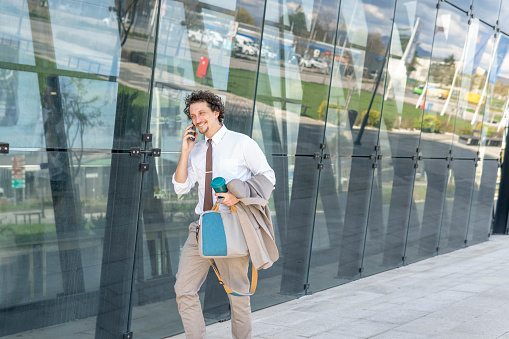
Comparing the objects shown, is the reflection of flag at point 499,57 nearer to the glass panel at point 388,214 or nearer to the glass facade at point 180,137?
the glass facade at point 180,137

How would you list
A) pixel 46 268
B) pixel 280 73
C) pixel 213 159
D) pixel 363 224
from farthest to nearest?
pixel 363 224
pixel 280 73
pixel 46 268
pixel 213 159

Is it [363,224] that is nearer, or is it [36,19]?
[36,19]

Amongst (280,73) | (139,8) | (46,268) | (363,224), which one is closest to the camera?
(46,268)

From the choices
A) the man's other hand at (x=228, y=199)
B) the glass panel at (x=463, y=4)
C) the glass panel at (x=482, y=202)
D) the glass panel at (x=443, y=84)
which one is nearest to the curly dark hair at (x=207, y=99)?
the man's other hand at (x=228, y=199)

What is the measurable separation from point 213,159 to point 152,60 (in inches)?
54.4

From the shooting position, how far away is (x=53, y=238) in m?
4.34

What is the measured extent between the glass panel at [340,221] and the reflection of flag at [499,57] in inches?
197

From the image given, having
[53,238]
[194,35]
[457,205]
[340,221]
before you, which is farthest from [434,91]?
[53,238]

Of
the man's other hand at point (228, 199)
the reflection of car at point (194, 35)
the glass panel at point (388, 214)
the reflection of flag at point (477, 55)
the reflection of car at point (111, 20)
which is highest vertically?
the reflection of flag at point (477, 55)

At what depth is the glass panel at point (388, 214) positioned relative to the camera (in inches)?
340

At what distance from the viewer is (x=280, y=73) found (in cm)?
649

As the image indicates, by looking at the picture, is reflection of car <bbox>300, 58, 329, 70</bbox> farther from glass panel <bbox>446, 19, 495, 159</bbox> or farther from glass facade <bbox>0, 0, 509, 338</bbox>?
glass panel <bbox>446, 19, 495, 159</bbox>

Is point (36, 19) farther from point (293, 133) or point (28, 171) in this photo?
point (293, 133)

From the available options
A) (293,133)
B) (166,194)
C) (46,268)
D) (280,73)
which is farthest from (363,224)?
(46,268)
